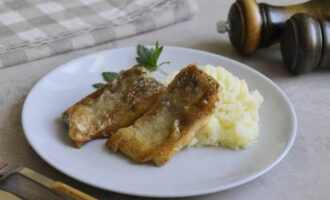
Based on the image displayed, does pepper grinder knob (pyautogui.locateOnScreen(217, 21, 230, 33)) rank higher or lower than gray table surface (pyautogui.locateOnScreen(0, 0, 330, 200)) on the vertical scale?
higher

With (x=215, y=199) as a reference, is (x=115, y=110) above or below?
above

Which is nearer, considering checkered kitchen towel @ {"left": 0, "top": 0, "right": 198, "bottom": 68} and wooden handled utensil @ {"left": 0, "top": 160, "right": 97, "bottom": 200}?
wooden handled utensil @ {"left": 0, "top": 160, "right": 97, "bottom": 200}

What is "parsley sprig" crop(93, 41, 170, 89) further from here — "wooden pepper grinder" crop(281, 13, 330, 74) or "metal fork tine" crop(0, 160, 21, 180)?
"metal fork tine" crop(0, 160, 21, 180)

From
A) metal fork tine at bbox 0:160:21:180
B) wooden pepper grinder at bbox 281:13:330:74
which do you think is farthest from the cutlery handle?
wooden pepper grinder at bbox 281:13:330:74

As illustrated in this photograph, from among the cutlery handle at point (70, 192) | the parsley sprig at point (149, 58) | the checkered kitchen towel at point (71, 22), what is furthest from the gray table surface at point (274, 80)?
the parsley sprig at point (149, 58)

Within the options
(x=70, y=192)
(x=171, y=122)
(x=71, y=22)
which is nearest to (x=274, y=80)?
(x=171, y=122)

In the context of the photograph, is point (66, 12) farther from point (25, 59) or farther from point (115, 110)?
point (115, 110)

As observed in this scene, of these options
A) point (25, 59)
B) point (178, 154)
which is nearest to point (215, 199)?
point (178, 154)
